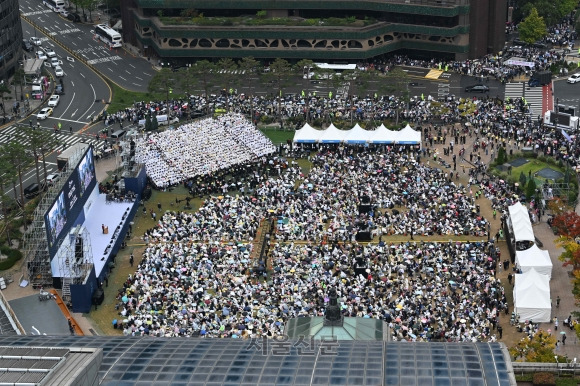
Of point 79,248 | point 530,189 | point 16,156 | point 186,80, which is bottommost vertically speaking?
point 530,189

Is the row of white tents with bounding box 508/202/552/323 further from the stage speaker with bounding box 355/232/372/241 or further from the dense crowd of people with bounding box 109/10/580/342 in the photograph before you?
the stage speaker with bounding box 355/232/372/241

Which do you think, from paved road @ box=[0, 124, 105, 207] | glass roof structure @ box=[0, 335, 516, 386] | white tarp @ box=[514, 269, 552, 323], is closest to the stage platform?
paved road @ box=[0, 124, 105, 207]

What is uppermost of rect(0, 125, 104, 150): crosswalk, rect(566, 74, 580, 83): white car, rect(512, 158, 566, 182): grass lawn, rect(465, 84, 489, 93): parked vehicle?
rect(0, 125, 104, 150): crosswalk

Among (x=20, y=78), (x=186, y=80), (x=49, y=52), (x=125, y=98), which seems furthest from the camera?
(x=49, y=52)

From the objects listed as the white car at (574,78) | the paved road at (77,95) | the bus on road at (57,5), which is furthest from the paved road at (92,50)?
the white car at (574,78)

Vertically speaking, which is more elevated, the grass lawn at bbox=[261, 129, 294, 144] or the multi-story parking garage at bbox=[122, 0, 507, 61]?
the multi-story parking garage at bbox=[122, 0, 507, 61]

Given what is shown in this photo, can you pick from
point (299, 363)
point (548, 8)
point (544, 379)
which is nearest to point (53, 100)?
point (548, 8)

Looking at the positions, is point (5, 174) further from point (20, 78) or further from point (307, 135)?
point (20, 78)
